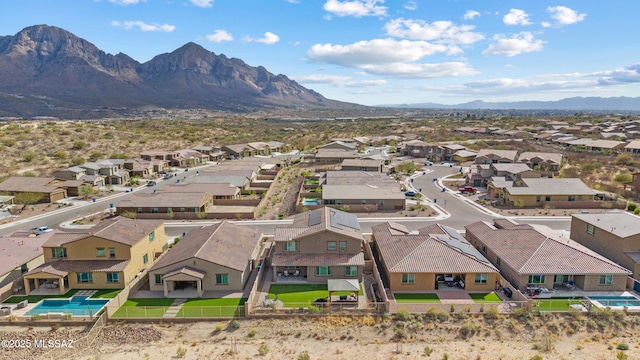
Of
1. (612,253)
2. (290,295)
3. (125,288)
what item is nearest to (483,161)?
(612,253)

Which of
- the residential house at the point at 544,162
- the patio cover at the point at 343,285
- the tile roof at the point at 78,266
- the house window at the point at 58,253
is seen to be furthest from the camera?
the residential house at the point at 544,162

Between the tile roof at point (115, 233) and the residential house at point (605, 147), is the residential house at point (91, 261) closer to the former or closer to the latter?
the tile roof at point (115, 233)

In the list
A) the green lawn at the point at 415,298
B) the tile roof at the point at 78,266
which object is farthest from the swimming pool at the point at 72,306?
the green lawn at the point at 415,298

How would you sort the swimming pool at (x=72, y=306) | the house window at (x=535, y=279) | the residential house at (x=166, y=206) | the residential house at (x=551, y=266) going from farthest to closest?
the residential house at (x=166, y=206) < the house window at (x=535, y=279) < the residential house at (x=551, y=266) < the swimming pool at (x=72, y=306)

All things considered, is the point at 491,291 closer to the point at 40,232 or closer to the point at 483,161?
the point at 40,232

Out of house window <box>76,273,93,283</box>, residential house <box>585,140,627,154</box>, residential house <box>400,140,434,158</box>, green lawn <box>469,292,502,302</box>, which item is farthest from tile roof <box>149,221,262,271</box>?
residential house <box>585,140,627,154</box>

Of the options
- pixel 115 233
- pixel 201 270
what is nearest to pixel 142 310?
pixel 201 270
